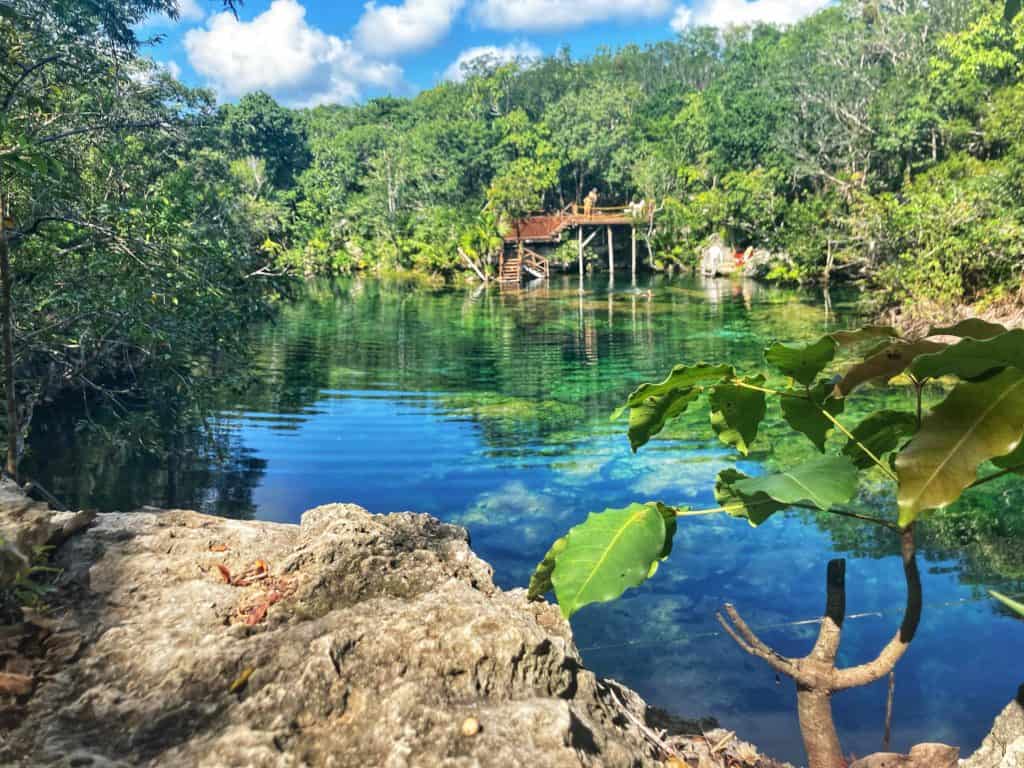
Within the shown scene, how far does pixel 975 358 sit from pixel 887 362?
175 millimetres

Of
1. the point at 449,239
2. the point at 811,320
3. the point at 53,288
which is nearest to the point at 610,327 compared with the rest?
the point at 811,320

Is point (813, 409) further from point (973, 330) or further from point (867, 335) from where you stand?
point (973, 330)

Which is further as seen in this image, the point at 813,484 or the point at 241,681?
the point at 241,681

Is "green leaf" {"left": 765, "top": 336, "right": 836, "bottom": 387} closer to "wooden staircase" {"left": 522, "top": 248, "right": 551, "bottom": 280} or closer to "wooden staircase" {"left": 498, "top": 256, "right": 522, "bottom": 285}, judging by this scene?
"wooden staircase" {"left": 498, "top": 256, "right": 522, "bottom": 285}

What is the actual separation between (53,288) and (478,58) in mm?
55539

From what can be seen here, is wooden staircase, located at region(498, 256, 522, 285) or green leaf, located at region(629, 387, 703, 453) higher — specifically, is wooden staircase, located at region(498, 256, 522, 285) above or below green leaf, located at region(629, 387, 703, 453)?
above

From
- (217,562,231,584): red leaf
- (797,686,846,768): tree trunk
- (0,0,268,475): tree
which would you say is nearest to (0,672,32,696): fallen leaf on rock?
(217,562,231,584): red leaf

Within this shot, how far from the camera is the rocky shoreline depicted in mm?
1475

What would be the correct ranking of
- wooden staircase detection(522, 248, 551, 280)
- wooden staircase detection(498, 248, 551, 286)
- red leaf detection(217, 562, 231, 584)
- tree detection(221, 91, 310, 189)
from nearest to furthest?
red leaf detection(217, 562, 231, 584) → wooden staircase detection(498, 248, 551, 286) → wooden staircase detection(522, 248, 551, 280) → tree detection(221, 91, 310, 189)

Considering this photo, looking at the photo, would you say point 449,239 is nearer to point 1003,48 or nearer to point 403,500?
point 1003,48

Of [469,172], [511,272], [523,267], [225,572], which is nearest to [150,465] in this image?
[225,572]

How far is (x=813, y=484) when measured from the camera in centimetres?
151

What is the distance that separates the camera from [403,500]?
8.11 m

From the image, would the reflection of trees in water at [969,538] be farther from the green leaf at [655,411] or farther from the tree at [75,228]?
the tree at [75,228]
